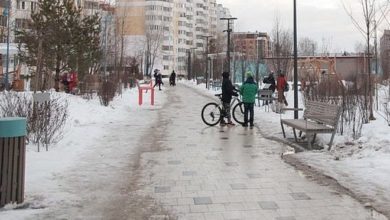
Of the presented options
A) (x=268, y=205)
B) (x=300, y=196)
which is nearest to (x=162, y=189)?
(x=268, y=205)

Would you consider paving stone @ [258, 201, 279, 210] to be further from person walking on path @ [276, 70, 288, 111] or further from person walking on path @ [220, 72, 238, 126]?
person walking on path @ [276, 70, 288, 111]

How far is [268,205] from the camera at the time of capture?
622 cm

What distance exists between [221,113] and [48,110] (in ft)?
22.5

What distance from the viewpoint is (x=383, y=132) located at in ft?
33.6

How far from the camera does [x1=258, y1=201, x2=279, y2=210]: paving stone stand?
609cm

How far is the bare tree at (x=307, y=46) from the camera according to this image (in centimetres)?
7752

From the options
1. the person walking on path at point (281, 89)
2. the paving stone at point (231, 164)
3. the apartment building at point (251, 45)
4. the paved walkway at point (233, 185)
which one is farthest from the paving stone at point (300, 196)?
the apartment building at point (251, 45)

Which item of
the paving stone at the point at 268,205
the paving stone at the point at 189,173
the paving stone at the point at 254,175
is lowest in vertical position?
the paving stone at the point at 268,205

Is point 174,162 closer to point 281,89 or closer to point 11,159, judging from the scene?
point 11,159

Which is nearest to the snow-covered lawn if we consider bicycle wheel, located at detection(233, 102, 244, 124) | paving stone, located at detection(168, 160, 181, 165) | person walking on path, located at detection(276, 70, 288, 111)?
paving stone, located at detection(168, 160, 181, 165)

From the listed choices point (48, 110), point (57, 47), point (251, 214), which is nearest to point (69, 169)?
point (48, 110)

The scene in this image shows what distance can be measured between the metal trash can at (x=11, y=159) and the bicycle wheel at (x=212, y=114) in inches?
394

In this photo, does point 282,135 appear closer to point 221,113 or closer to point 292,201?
point 221,113

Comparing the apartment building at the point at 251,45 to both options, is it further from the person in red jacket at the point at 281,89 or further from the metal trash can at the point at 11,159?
the metal trash can at the point at 11,159
